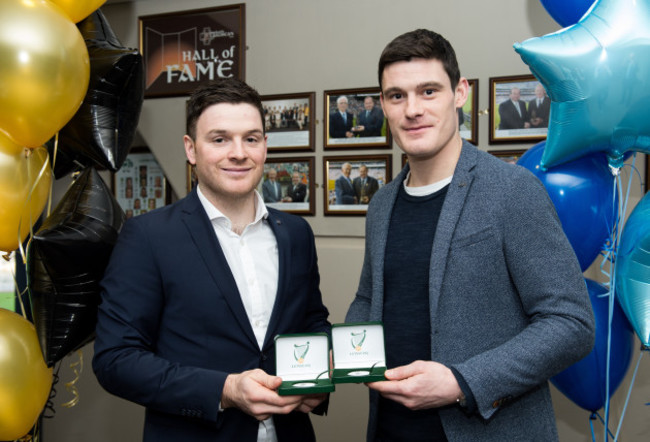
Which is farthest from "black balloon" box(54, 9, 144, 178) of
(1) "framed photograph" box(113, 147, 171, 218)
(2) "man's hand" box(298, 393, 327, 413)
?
(1) "framed photograph" box(113, 147, 171, 218)

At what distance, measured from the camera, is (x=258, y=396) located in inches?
49.4

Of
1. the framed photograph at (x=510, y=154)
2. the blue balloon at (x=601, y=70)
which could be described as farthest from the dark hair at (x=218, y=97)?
the framed photograph at (x=510, y=154)

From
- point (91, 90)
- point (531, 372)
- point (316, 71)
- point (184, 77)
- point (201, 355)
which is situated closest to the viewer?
point (531, 372)

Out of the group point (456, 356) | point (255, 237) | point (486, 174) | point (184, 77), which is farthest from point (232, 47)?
point (456, 356)

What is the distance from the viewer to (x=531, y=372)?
4.00 feet

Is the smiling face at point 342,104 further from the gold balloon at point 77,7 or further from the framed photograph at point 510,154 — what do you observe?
the gold balloon at point 77,7

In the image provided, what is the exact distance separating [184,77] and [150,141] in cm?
42

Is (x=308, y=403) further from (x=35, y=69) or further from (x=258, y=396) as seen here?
(x=35, y=69)

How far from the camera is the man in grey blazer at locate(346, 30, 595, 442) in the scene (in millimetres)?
1222

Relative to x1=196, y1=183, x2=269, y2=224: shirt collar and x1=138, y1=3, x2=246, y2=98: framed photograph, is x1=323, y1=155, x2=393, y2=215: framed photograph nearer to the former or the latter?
x1=138, y1=3, x2=246, y2=98: framed photograph

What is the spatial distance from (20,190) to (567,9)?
1.77 metres

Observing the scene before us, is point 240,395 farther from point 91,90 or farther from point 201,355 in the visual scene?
point 91,90

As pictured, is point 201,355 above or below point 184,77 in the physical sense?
below

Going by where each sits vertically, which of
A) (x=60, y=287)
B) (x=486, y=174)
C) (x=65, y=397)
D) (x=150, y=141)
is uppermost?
(x=150, y=141)
